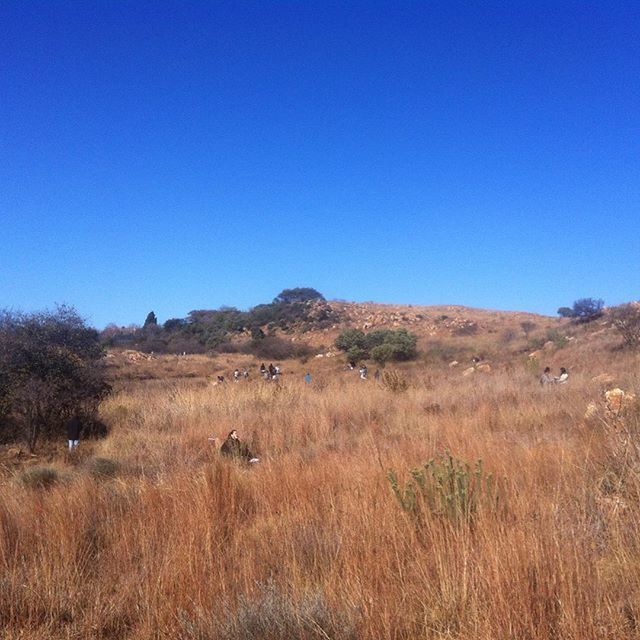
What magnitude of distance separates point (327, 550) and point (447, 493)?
1.09 metres

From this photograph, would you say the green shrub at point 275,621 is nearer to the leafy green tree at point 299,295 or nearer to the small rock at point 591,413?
the small rock at point 591,413

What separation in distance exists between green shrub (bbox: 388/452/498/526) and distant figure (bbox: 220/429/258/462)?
12.1ft

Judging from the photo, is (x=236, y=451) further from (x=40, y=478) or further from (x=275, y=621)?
(x=275, y=621)

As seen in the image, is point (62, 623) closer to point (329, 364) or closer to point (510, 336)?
point (329, 364)

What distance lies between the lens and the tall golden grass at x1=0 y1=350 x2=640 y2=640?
2854 millimetres

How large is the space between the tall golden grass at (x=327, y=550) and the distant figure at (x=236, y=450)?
22.1 inches

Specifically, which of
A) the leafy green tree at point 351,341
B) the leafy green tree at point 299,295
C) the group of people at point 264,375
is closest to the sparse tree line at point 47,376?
the group of people at point 264,375

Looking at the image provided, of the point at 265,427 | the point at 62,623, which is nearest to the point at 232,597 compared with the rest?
the point at 62,623

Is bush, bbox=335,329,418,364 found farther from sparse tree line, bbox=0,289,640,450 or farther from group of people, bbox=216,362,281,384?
sparse tree line, bbox=0,289,640,450

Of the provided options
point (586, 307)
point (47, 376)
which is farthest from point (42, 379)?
point (586, 307)

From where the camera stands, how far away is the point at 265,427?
408 inches

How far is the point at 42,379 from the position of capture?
12.2 meters

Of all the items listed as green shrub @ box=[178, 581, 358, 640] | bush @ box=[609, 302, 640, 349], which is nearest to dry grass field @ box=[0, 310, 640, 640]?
green shrub @ box=[178, 581, 358, 640]

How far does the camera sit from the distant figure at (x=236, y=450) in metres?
8.00
